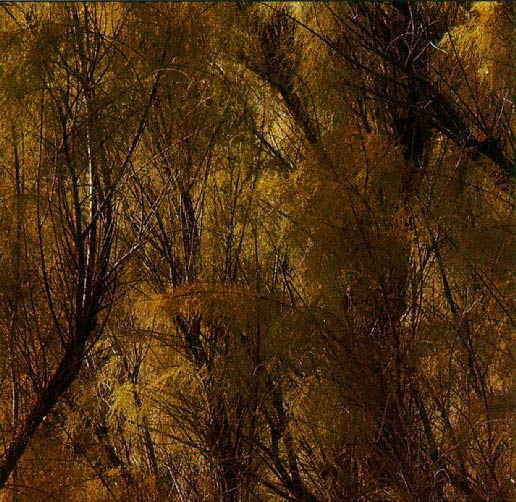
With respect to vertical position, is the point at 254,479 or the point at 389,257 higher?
the point at 389,257

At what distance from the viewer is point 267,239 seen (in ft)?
12.2

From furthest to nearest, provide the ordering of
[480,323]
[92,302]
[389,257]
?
[480,323]
[389,257]
[92,302]

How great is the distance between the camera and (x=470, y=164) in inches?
138

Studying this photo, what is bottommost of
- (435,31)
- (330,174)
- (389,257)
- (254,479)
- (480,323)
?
(254,479)

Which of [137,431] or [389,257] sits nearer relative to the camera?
[389,257]

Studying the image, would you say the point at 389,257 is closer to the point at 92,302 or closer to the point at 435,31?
the point at 435,31

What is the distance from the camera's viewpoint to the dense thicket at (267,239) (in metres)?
2.60

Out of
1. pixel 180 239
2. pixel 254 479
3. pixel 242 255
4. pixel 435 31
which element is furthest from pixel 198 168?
pixel 254 479

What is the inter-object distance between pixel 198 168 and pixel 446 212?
33.9 inches

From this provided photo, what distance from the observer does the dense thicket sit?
260 centimetres

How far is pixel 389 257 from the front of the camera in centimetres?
301

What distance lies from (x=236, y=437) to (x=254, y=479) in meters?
0.25

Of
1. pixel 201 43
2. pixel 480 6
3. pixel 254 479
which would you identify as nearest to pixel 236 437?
pixel 254 479

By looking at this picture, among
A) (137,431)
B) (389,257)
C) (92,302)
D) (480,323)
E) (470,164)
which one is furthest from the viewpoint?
(137,431)
